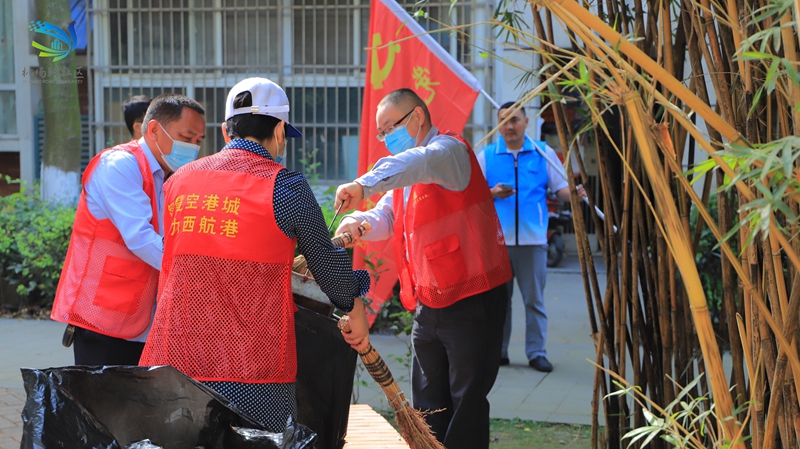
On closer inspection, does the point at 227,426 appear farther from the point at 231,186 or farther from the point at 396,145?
the point at 396,145

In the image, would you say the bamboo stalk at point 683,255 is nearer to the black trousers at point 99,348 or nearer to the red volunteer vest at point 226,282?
the red volunteer vest at point 226,282

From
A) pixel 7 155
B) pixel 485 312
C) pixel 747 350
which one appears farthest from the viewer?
pixel 7 155

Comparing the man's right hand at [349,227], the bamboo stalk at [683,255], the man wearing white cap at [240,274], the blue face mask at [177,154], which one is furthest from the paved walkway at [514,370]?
the bamboo stalk at [683,255]

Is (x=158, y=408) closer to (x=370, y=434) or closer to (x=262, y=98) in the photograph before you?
(x=262, y=98)

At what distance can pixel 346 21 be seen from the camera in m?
9.46

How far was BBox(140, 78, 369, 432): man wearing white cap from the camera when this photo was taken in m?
2.23

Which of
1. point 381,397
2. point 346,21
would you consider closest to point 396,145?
point 381,397

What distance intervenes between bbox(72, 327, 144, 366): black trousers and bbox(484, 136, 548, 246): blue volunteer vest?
3.29 meters

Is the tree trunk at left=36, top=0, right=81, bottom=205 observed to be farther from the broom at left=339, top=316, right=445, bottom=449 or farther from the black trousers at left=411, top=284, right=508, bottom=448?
the broom at left=339, top=316, right=445, bottom=449

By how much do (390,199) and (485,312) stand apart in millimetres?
747

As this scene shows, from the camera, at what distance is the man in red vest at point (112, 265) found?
3.06m

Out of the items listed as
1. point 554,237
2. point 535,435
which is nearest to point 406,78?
point 535,435

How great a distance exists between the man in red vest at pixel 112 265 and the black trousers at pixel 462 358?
1.16 m

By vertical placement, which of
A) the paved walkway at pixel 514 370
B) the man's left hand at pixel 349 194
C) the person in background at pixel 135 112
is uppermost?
the person in background at pixel 135 112
